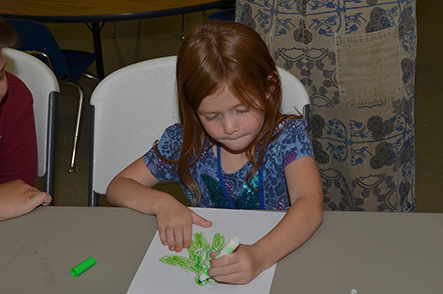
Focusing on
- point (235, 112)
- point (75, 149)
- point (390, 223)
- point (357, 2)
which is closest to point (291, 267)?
point (390, 223)

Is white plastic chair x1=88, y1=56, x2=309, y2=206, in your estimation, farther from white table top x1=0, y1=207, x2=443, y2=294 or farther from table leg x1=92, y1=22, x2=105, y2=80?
table leg x1=92, y1=22, x2=105, y2=80

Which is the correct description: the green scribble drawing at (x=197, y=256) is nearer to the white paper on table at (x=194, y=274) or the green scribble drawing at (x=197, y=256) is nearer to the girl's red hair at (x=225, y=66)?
the white paper on table at (x=194, y=274)

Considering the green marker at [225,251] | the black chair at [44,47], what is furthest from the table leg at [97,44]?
the green marker at [225,251]

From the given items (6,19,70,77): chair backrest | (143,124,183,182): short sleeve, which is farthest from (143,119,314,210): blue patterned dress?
(6,19,70,77): chair backrest

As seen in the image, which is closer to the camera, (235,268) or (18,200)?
(235,268)

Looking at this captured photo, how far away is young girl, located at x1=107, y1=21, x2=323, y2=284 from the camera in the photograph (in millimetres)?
905

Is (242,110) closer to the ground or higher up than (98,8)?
closer to the ground

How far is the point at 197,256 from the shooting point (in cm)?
89

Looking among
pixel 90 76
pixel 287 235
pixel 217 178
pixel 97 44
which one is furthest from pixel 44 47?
pixel 287 235

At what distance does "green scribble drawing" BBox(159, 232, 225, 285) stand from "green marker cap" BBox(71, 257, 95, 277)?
0.38 ft

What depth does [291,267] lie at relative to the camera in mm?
834

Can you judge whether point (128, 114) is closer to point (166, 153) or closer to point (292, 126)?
point (166, 153)

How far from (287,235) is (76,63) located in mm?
1744

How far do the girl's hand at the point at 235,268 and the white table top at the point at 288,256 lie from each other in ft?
0.14
